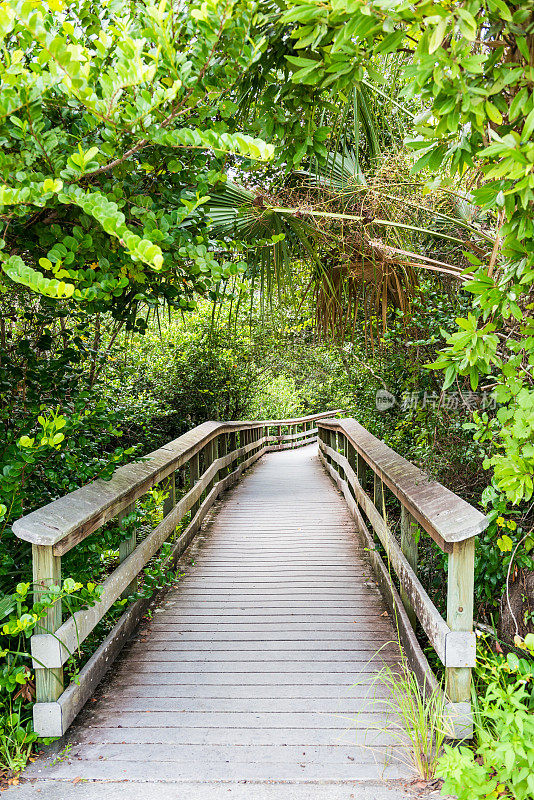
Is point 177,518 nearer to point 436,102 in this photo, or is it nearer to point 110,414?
point 110,414

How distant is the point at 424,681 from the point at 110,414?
2.23 metres

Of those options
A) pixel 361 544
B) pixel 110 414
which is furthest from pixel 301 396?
pixel 110 414

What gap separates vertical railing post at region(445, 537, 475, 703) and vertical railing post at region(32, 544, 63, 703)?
1.54 metres

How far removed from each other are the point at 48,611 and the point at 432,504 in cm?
165

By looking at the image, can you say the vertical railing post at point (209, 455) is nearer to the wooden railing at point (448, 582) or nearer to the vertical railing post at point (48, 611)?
the wooden railing at point (448, 582)

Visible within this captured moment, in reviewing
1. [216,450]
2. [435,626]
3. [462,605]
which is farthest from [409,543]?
[216,450]

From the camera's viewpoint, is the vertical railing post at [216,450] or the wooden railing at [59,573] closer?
the wooden railing at [59,573]

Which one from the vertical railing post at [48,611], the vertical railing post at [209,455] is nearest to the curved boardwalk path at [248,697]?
the vertical railing post at [48,611]

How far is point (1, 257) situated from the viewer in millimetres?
1930

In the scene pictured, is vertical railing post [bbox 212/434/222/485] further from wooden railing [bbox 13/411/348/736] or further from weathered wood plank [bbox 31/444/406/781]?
wooden railing [bbox 13/411/348/736]

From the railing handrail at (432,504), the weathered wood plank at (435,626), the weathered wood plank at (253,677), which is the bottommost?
the weathered wood plank at (253,677)

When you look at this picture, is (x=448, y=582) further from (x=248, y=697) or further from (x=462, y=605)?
(x=248, y=697)

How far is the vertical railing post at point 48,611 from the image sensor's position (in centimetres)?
238

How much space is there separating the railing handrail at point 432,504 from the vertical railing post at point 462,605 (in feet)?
0.20
